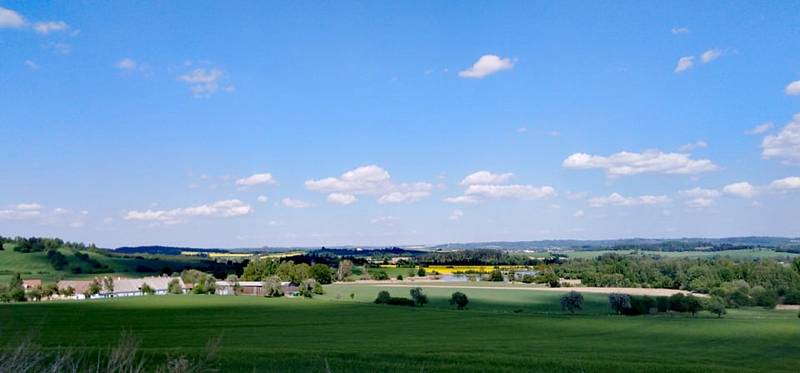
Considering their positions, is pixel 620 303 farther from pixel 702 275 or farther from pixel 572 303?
pixel 702 275

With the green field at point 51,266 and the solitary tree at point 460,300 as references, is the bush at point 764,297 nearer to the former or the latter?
the solitary tree at point 460,300

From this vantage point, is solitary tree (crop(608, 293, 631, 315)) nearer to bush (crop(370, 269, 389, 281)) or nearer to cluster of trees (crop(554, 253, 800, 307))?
cluster of trees (crop(554, 253, 800, 307))

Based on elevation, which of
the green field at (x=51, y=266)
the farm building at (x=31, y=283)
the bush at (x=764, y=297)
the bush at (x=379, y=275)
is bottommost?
the bush at (x=764, y=297)

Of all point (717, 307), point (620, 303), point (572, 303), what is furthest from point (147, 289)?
point (717, 307)

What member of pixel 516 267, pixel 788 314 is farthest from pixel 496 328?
pixel 516 267

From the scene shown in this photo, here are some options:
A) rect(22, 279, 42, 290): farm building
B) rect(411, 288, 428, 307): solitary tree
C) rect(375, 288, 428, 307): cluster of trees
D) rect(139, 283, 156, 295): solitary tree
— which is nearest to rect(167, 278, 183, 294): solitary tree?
rect(139, 283, 156, 295): solitary tree

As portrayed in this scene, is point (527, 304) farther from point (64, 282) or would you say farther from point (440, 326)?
point (64, 282)

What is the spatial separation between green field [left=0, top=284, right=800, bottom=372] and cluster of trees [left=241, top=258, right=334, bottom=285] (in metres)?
32.6

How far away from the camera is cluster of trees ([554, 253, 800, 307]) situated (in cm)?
8150

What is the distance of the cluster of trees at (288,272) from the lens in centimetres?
10981

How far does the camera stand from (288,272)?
112312mm

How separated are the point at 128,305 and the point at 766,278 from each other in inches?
3599

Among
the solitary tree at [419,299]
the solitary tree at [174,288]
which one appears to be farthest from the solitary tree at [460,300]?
the solitary tree at [174,288]

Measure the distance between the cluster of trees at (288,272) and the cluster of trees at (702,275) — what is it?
4573cm
